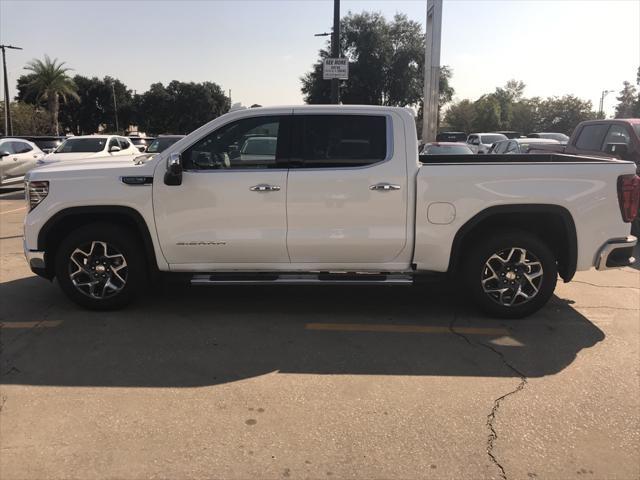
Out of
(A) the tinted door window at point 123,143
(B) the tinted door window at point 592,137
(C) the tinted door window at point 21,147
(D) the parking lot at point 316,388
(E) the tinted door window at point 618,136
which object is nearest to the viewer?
(D) the parking lot at point 316,388

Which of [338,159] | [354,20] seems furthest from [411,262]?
[354,20]

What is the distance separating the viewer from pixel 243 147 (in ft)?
16.4

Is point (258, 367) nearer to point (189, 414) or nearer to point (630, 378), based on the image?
point (189, 414)

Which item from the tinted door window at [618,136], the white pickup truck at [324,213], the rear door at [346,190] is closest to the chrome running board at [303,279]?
the white pickup truck at [324,213]

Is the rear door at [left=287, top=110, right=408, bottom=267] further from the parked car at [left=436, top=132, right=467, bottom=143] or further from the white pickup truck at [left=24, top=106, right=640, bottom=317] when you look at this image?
the parked car at [left=436, top=132, right=467, bottom=143]

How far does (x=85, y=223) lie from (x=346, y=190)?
253cm

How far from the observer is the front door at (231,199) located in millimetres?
4863

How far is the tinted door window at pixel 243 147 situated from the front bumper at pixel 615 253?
3015 mm

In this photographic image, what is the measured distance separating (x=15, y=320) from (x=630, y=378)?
526 centimetres

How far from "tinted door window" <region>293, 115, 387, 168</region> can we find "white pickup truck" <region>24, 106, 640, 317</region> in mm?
11

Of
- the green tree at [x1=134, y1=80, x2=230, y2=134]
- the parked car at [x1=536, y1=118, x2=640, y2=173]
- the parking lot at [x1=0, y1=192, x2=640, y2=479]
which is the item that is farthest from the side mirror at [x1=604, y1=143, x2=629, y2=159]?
the green tree at [x1=134, y1=80, x2=230, y2=134]

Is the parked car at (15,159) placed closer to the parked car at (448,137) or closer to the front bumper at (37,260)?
the front bumper at (37,260)

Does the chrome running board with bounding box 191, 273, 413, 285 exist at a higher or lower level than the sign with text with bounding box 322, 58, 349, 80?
lower

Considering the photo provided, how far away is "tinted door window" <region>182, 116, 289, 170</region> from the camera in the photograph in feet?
16.2
